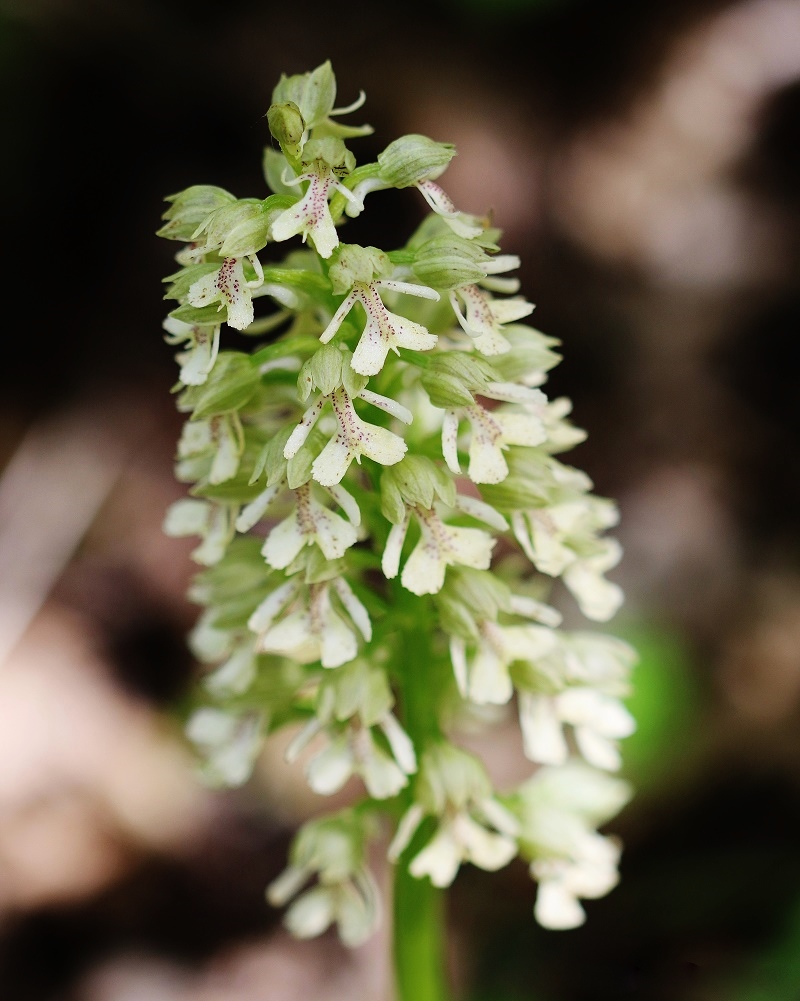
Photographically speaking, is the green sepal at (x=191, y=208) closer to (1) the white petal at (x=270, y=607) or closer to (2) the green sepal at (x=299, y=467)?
(2) the green sepal at (x=299, y=467)

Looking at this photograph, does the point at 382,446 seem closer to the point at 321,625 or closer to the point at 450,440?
the point at 450,440

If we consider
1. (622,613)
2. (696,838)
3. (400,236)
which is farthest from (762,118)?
(696,838)

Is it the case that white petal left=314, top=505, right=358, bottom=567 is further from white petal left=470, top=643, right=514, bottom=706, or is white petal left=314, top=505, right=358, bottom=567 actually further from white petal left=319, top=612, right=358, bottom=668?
white petal left=470, top=643, right=514, bottom=706

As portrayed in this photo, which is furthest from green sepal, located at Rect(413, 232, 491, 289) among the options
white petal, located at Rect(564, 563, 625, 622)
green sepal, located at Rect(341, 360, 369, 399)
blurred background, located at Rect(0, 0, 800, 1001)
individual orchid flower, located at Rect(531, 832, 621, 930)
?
blurred background, located at Rect(0, 0, 800, 1001)

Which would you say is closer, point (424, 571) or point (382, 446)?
point (382, 446)

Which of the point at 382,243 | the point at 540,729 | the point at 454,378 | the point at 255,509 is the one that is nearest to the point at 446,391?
the point at 454,378

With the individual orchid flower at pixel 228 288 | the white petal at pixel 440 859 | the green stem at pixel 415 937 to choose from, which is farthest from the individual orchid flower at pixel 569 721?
the individual orchid flower at pixel 228 288
